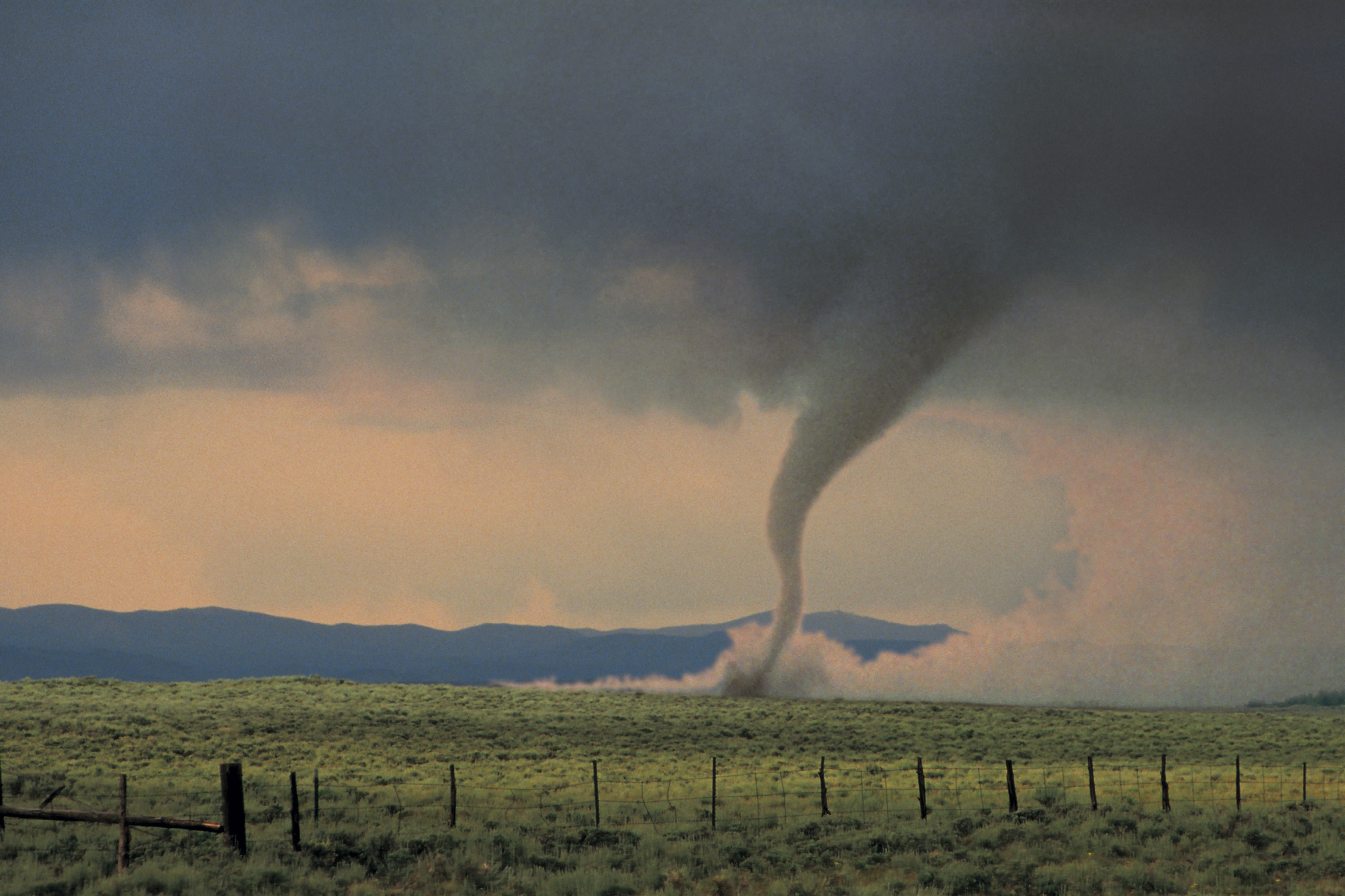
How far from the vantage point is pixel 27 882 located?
2052cm

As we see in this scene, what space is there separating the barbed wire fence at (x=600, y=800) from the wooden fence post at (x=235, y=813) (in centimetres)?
14

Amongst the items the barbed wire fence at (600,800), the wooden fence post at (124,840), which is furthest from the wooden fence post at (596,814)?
the wooden fence post at (124,840)

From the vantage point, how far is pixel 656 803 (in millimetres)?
36438

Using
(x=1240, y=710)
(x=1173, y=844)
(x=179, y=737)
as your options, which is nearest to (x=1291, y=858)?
(x=1173, y=844)

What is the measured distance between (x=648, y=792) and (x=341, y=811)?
1072 centimetres

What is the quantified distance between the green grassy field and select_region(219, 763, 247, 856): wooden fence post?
11.4 inches

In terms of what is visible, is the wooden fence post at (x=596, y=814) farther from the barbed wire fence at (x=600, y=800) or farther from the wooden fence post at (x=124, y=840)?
the wooden fence post at (x=124, y=840)

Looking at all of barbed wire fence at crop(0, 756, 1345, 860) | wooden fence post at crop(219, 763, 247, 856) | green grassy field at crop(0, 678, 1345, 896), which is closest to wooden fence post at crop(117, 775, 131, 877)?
green grassy field at crop(0, 678, 1345, 896)

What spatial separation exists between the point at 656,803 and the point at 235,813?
52.5 feet

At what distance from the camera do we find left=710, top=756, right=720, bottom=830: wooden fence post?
30922 mm

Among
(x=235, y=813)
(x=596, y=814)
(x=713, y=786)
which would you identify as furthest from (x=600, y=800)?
(x=235, y=813)

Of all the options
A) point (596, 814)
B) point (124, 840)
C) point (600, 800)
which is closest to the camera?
point (124, 840)

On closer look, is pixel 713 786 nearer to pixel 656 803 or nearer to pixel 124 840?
pixel 656 803

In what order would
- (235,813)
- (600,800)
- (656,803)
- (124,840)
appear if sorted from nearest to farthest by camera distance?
(124,840) < (235,813) < (656,803) < (600,800)
